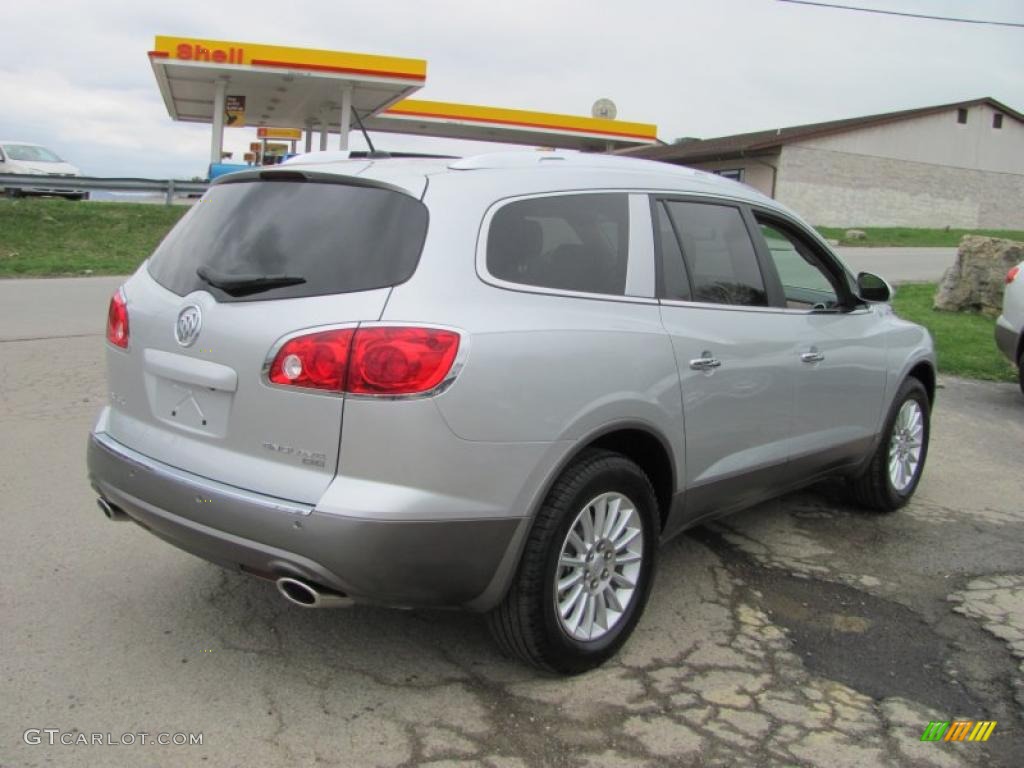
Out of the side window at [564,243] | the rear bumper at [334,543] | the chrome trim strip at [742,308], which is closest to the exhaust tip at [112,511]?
the rear bumper at [334,543]

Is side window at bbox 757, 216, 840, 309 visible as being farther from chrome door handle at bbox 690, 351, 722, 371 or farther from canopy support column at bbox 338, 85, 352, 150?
canopy support column at bbox 338, 85, 352, 150

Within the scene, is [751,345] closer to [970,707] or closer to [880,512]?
[970,707]

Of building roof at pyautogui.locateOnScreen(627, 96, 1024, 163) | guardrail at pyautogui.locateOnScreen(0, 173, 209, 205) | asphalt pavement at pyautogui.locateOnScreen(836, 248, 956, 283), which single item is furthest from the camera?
building roof at pyautogui.locateOnScreen(627, 96, 1024, 163)

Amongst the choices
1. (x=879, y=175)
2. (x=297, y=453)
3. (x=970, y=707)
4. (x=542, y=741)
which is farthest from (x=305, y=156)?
(x=879, y=175)

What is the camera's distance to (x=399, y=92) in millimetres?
27719

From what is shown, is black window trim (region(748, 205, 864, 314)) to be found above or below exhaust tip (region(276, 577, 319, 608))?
above

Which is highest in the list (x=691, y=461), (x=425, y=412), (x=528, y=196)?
(x=528, y=196)

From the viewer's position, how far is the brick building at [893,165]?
40.7 meters

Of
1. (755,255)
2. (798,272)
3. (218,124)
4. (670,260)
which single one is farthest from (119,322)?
(218,124)

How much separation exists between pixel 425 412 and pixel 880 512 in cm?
361

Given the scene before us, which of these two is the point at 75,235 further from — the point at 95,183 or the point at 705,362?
the point at 705,362

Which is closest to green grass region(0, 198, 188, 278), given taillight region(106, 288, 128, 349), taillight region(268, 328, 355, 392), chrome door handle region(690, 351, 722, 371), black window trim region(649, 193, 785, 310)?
taillight region(106, 288, 128, 349)

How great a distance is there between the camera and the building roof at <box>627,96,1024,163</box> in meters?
39.9

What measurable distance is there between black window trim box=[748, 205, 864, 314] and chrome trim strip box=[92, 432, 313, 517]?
8.21ft
